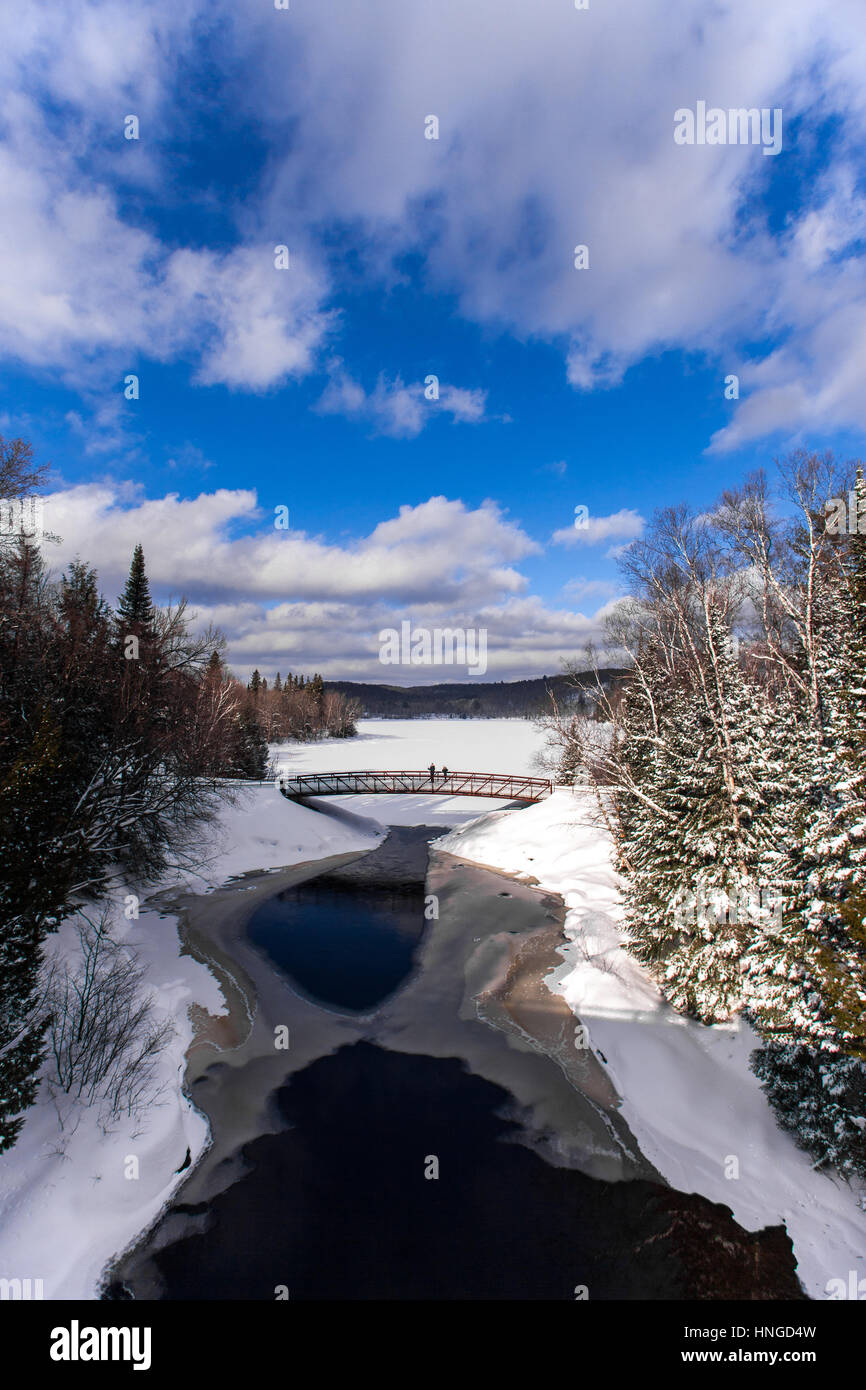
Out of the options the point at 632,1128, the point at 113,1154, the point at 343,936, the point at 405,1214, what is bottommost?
the point at 343,936

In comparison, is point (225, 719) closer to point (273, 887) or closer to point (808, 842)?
point (273, 887)

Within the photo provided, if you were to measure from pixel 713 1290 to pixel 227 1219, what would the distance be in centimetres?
734

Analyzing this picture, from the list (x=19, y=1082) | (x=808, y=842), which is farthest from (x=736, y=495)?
(x=19, y=1082)

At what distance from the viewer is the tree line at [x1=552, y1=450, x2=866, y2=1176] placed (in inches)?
352

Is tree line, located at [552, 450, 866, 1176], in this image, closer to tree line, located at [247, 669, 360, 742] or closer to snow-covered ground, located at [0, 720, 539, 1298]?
snow-covered ground, located at [0, 720, 539, 1298]

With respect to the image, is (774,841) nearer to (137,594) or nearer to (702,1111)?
(702,1111)

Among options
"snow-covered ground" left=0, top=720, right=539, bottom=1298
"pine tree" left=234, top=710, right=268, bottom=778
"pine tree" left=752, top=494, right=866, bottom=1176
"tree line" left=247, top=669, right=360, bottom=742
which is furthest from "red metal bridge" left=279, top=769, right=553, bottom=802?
"tree line" left=247, top=669, right=360, bottom=742

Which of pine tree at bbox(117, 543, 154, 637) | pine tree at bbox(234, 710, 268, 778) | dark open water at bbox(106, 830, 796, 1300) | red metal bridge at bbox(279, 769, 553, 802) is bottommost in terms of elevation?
dark open water at bbox(106, 830, 796, 1300)

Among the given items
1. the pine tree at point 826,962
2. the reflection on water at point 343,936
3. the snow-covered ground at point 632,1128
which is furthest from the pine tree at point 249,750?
the pine tree at point 826,962

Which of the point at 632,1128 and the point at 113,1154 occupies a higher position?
the point at 113,1154

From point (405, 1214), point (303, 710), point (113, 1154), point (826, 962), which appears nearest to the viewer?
point (826, 962)

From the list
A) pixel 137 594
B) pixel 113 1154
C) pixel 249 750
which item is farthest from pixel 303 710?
pixel 113 1154

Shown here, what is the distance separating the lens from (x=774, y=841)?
1164 cm
